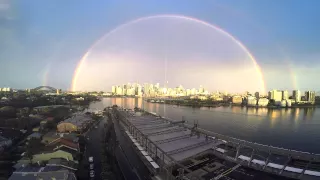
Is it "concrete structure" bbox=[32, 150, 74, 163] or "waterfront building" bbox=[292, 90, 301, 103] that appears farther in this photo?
"waterfront building" bbox=[292, 90, 301, 103]

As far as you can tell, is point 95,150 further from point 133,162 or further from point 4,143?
point 4,143

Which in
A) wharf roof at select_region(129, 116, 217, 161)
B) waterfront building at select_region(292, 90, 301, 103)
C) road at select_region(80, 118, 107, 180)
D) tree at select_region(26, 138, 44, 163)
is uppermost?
waterfront building at select_region(292, 90, 301, 103)

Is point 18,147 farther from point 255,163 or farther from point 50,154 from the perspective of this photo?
point 255,163

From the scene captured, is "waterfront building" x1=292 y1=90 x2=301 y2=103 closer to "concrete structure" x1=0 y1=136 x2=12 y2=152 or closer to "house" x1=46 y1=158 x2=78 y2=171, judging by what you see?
"house" x1=46 y1=158 x2=78 y2=171

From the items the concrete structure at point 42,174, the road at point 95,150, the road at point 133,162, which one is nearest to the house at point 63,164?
the concrete structure at point 42,174

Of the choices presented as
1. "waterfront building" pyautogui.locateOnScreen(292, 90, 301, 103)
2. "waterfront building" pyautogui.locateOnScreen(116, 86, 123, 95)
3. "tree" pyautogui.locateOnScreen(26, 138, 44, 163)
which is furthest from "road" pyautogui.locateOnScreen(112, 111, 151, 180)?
"waterfront building" pyautogui.locateOnScreen(116, 86, 123, 95)

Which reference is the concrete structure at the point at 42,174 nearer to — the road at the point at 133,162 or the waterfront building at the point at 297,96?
the road at the point at 133,162

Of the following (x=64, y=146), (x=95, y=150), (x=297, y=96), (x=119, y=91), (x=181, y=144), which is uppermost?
(x=119, y=91)

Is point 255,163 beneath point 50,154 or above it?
above

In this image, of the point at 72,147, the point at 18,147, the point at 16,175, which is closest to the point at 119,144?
the point at 72,147

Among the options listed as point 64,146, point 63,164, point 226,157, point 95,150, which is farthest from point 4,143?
point 226,157

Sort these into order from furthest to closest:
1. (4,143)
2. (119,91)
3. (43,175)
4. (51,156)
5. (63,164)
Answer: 1. (119,91)
2. (4,143)
3. (51,156)
4. (63,164)
5. (43,175)
